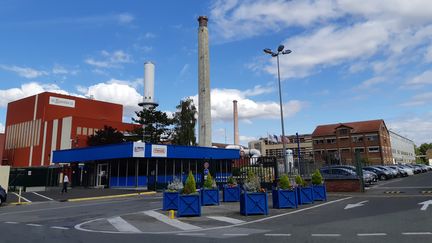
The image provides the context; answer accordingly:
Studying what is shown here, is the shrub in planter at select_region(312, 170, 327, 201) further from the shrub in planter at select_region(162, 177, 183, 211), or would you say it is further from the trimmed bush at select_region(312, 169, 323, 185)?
the shrub in planter at select_region(162, 177, 183, 211)

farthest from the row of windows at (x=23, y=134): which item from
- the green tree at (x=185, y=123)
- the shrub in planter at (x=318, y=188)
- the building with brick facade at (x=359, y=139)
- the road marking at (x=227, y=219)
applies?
the road marking at (x=227, y=219)

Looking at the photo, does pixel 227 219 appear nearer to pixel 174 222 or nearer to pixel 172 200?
pixel 174 222

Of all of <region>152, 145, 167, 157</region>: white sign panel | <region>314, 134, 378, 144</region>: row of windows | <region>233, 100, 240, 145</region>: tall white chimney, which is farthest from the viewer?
<region>314, 134, 378, 144</region>: row of windows

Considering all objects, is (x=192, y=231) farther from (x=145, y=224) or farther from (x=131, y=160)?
(x=131, y=160)

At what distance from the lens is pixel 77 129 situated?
64312 millimetres

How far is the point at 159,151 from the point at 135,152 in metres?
2.66

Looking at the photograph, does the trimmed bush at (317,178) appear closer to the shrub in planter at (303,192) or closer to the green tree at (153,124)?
the shrub in planter at (303,192)

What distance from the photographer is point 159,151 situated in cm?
3694

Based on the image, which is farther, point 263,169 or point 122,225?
point 263,169

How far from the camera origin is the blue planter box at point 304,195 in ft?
58.0

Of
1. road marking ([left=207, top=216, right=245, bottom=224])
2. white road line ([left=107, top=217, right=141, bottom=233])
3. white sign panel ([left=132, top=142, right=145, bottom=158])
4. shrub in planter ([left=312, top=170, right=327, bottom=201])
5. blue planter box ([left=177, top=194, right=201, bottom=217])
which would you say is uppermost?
white sign panel ([left=132, top=142, right=145, bottom=158])

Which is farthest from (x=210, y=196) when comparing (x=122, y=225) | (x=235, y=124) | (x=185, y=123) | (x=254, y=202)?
(x=235, y=124)

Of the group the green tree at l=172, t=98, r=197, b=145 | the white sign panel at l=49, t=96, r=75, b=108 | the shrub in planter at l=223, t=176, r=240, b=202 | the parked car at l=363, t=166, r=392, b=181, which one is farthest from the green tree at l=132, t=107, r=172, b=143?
the shrub in planter at l=223, t=176, r=240, b=202

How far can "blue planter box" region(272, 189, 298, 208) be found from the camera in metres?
16.0
